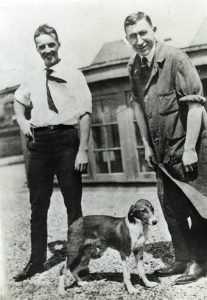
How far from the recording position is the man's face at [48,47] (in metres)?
3.11

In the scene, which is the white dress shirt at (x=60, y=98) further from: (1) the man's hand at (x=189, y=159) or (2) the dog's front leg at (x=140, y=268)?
(2) the dog's front leg at (x=140, y=268)

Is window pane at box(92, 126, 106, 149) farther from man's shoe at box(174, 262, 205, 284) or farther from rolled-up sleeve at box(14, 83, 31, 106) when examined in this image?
man's shoe at box(174, 262, 205, 284)

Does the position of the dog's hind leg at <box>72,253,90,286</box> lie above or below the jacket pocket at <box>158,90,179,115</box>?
below

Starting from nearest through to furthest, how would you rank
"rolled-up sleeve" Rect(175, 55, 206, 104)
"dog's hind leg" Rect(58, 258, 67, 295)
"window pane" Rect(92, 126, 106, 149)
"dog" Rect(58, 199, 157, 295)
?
1. "rolled-up sleeve" Rect(175, 55, 206, 104)
2. "dog" Rect(58, 199, 157, 295)
3. "dog's hind leg" Rect(58, 258, 67, 295)
4. "window pane" Rect(92, 126, 106, 149)

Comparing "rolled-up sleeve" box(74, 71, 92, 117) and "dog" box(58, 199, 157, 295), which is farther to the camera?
"rolled-up sleeve" box(74, 71, 92, 117)

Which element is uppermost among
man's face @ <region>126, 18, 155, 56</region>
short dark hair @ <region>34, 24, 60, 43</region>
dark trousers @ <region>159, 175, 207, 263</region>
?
short dark hair @ <region>34, 24, 60, 43</region>

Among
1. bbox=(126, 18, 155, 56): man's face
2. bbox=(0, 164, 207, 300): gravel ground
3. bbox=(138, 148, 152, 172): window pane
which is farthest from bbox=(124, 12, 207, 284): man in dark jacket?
bbox=(138, 148, 152, 172): window pane

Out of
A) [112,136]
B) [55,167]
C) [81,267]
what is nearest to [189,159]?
[55,167]

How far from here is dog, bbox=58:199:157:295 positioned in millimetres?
2908

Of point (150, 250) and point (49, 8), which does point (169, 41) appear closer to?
point (49, 8)

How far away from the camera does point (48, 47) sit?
10.2 feet

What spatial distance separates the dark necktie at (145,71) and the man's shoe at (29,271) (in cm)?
169

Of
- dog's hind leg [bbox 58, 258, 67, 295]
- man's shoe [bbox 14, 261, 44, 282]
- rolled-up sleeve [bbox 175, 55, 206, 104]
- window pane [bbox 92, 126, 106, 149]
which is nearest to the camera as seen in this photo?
rolled-up sleeve [bbox 175, 55, 206, 104]

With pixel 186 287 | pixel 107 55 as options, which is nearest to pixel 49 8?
pixel 107 55
